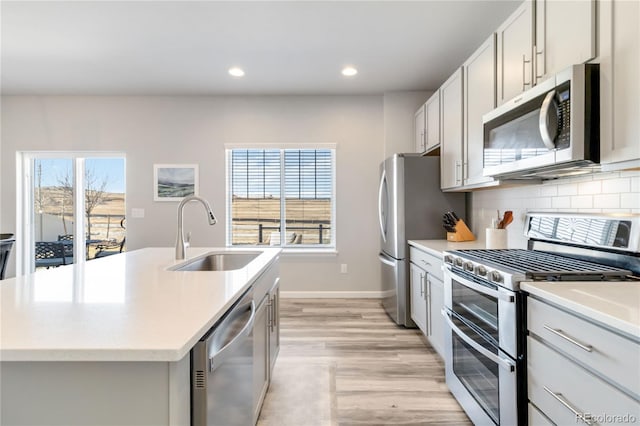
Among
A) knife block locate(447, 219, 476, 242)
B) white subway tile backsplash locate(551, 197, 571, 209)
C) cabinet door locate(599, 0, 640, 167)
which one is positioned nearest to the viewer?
cabinet door locate(599, 0, 640, 167)

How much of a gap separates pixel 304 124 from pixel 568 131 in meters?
3.34

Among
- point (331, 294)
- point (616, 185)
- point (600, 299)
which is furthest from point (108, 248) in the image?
point (616, 185)

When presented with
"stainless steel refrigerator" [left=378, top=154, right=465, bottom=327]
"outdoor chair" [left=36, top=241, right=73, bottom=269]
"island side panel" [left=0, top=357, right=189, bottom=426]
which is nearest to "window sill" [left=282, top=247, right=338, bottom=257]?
"stainless steel refrigerator" [left=378, top=154, right=465, bottom=327]

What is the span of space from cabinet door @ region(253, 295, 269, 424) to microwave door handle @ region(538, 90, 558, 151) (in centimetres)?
159

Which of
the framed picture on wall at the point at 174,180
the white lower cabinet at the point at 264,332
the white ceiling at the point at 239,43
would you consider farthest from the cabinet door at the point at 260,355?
the framed picture on wall at the point at 174,180

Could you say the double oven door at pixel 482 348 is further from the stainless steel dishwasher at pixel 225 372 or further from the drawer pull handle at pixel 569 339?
the stainless steel dishwasher at pixel 225 372

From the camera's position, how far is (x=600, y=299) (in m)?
1.11

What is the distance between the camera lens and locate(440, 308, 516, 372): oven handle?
1.43m

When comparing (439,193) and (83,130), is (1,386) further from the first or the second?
(83,130)

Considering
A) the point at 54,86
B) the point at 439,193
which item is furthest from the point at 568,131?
Answer: the point at 54,86

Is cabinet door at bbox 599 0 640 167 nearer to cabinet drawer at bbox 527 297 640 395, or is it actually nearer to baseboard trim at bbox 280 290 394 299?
cabinet drawer at bbox 527 297 640 395

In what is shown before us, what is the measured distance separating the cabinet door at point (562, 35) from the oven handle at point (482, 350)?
4.41 ft

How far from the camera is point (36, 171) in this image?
4.62 metres

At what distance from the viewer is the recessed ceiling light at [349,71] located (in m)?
3.60
